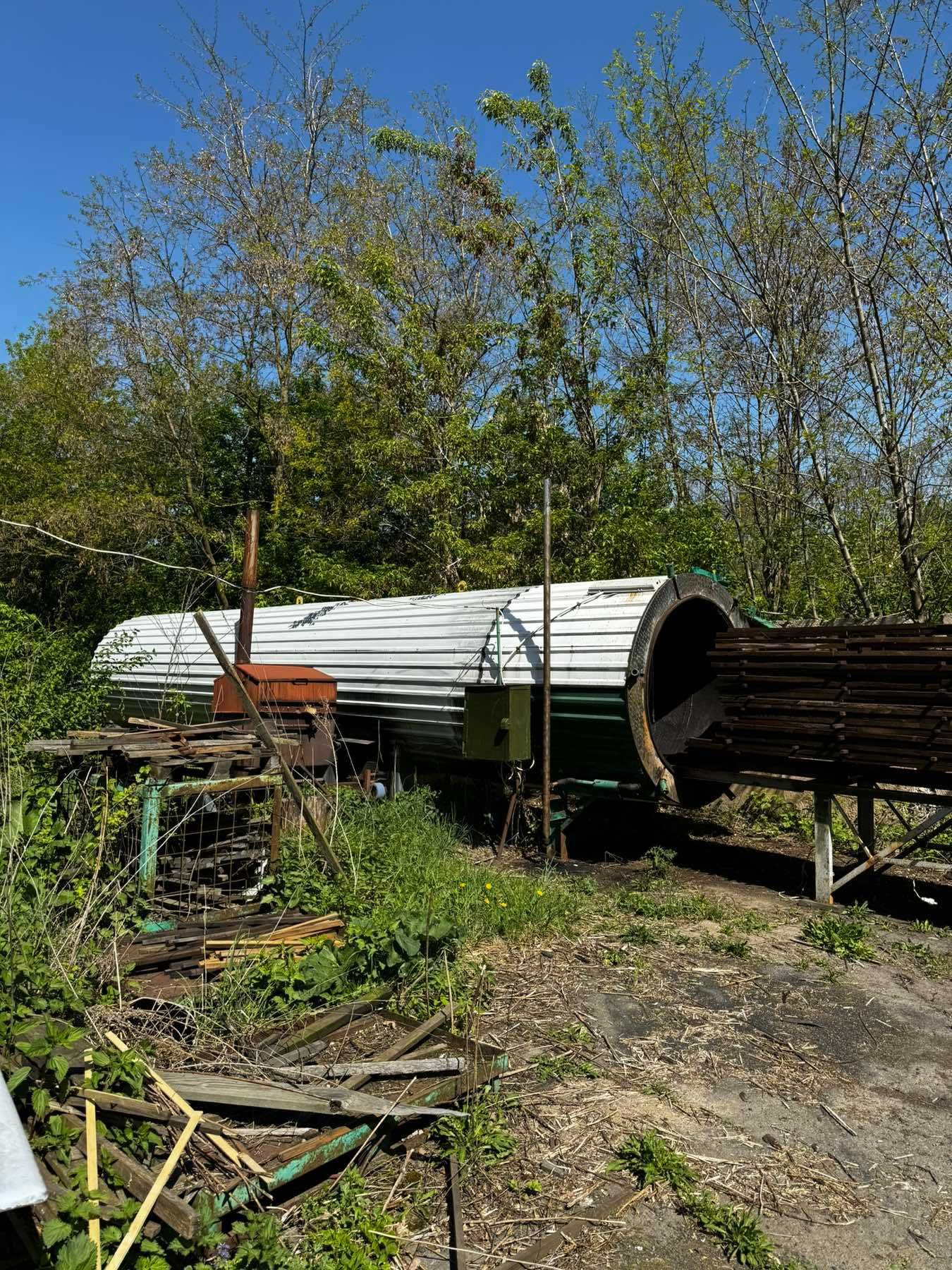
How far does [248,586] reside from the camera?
10930 millimetres

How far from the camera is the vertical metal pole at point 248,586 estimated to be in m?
10.6

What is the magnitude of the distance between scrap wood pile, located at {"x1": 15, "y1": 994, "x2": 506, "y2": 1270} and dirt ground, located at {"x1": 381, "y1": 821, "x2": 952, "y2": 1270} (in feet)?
1.00

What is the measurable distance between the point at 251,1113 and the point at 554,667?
5.47 metres

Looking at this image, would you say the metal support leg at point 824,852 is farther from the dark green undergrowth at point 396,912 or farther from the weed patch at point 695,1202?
the weed patch at point 695,1202

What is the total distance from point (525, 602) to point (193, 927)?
516 cm

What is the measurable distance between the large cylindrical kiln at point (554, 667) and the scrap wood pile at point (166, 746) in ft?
8.64

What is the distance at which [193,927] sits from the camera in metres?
5.59

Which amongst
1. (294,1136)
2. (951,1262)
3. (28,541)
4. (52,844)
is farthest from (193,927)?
(28,541)

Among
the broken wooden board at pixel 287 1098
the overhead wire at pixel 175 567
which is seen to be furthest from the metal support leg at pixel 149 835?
the overhead wire at pixel 175 567

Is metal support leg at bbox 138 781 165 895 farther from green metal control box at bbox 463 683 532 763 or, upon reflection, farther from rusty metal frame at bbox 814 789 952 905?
rusty metal frame at bbox 814 789 952 905

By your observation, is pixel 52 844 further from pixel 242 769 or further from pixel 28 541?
pixel 28 541

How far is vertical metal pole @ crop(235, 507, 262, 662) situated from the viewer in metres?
10.6

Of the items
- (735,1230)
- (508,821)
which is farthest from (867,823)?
(735,1230)

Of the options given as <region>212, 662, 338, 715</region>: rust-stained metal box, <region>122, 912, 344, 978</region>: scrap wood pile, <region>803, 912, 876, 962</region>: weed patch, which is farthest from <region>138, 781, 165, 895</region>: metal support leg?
<region>803, 912, 876, 962</region>: weed patch
